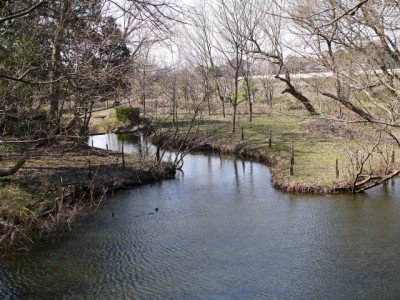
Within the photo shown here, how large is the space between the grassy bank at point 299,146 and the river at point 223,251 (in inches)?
31.0

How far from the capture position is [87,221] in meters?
12.1

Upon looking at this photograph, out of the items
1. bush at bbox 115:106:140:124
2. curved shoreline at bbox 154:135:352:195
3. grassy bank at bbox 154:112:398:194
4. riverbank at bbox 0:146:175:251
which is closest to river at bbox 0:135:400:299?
curved shoreline at bbox 154:135:352:195

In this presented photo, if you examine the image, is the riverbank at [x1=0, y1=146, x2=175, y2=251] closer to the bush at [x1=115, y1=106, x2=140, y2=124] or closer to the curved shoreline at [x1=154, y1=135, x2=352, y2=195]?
the curved shoreline at [x1=154, y1=135, x2=352, y2=195]

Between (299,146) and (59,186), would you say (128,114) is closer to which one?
(299,146)

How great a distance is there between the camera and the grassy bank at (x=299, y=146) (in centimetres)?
1413

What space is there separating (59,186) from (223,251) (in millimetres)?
6397

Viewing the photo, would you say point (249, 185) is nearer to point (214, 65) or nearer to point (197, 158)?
point (197, 158)

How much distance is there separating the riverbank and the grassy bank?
10.4 feet

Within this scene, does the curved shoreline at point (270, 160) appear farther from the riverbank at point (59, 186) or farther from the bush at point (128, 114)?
the bush at point (128, 114)

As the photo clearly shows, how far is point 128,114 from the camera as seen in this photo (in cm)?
3244

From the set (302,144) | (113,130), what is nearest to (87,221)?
(302,144)

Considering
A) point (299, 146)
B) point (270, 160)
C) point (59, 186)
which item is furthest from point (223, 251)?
point (299, 146)

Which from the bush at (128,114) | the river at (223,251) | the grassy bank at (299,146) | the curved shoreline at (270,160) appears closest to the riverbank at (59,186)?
the river at (223,251)

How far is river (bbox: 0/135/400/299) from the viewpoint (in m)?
8.02
